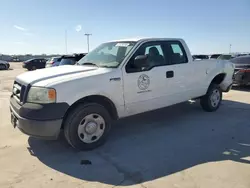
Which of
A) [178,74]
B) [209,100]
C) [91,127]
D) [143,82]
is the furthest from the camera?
[209,100]

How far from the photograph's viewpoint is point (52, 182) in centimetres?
337

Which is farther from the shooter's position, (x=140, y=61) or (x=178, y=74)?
(x=178, y=74)

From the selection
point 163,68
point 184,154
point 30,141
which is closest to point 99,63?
point 163,68

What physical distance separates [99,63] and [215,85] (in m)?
3.42

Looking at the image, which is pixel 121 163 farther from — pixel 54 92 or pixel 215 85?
pixel 215 85

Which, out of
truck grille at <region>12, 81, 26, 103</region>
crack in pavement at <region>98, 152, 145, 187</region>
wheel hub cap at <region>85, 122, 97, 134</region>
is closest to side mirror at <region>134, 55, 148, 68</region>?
wheel hub cap at <region>85, 122, 97, 134</region>

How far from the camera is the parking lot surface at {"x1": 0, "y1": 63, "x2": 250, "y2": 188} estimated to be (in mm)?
3373

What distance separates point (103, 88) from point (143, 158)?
132 cm

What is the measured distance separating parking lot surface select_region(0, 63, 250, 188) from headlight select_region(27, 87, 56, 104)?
929 millimetres

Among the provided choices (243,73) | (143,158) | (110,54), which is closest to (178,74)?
(110,54)

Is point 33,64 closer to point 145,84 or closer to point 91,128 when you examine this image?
point 145,84

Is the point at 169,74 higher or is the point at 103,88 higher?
the point at 169,74

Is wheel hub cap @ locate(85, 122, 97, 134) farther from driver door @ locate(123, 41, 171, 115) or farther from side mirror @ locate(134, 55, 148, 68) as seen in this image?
side mirror @ locate(134, 55, 148, 68)

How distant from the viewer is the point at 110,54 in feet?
17.0
